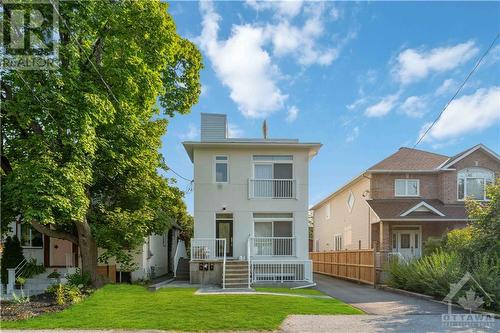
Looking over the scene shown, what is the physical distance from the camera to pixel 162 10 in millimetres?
15297

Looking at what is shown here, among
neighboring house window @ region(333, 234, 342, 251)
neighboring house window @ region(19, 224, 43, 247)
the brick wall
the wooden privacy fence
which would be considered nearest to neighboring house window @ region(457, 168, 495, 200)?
the brick wall

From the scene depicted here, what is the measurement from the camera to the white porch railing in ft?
61.9

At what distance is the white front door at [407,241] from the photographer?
2309cm

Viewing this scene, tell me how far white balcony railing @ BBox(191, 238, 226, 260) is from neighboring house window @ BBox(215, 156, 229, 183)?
2889mm

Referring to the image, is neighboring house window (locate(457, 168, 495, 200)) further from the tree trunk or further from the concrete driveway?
the tree trunk

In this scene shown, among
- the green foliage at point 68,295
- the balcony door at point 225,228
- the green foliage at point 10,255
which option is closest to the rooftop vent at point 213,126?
the balcony door at point 225,228

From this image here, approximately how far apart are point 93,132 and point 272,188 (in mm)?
9676

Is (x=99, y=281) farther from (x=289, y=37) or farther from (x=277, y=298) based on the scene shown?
(x=289, y=37)

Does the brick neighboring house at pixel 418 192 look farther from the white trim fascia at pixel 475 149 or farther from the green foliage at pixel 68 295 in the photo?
the green foliage at pixel 68 295

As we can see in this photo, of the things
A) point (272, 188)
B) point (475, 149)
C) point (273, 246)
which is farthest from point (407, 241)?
point (272, 188)

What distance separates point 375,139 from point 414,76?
396 cm

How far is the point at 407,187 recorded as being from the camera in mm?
23203

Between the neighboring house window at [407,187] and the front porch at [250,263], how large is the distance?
24.8 ft

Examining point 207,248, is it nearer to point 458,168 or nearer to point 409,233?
point 409,233
